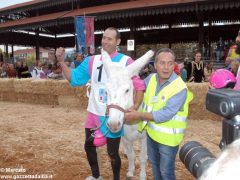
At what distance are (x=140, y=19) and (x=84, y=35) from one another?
25.4 feet

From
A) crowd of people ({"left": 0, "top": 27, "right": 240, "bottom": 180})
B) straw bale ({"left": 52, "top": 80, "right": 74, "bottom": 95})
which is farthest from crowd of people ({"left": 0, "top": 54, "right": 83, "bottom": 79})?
crowd of people ({"left": 0, "top": 27, "right": 240, "bottom": 180})

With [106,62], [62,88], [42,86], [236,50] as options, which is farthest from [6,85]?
[236,50]

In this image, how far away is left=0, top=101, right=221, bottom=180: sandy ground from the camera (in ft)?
14.4

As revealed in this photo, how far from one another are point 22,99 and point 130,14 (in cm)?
616

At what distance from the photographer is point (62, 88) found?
10758mm

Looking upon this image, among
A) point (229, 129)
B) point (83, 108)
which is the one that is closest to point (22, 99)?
point (83, 108)

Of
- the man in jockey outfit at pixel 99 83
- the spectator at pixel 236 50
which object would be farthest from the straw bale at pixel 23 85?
the man in jockey outfit at pixel 99 83

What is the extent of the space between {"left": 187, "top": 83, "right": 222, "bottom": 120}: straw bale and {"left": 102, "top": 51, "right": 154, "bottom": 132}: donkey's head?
551cm

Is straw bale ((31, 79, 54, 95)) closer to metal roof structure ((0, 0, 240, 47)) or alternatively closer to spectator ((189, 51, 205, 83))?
spectator ((189, 51, 205, 83))

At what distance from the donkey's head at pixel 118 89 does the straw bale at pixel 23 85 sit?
9.00m

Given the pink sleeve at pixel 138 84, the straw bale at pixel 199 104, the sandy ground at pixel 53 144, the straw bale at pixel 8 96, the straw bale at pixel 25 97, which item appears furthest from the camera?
the straw bale at pixel 8 96

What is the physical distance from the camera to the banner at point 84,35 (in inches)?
497

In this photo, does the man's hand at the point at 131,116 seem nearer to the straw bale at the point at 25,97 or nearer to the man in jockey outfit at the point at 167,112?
the man in jockey outfit at the point at 167,112

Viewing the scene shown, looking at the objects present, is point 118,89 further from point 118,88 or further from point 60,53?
point 60,53
